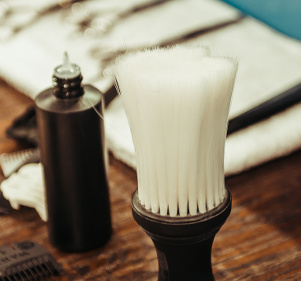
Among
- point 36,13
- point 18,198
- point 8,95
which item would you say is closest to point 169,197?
point 18,198

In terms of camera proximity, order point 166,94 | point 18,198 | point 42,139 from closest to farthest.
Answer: point 166,94, point 42,139, point 18,198

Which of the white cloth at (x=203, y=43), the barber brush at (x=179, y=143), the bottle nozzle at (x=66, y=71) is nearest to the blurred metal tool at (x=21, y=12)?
the white cloth at (x=203, y=43)

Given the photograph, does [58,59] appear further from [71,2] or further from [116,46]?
[71,2]

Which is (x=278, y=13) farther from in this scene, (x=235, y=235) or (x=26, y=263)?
(x=26, y=263)

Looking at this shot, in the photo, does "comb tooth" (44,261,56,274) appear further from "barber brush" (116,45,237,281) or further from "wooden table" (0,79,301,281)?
"barber brush" (116,45,237,281)

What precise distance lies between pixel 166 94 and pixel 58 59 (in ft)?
2.22

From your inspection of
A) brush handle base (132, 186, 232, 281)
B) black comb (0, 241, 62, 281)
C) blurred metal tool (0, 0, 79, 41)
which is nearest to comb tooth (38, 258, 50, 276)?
black comb (0, 241, 62, 281)

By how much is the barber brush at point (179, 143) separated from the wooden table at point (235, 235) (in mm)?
155

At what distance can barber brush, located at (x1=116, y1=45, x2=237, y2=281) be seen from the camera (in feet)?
1.50

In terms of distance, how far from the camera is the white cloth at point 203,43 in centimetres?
84

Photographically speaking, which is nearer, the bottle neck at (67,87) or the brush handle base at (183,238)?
the brush handle base at (183,238)

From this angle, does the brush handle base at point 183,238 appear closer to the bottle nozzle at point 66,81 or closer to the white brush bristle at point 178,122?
the white brush bristle at point 178,122

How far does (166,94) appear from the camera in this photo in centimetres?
45

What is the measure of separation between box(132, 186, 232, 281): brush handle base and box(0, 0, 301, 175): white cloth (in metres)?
0.30
